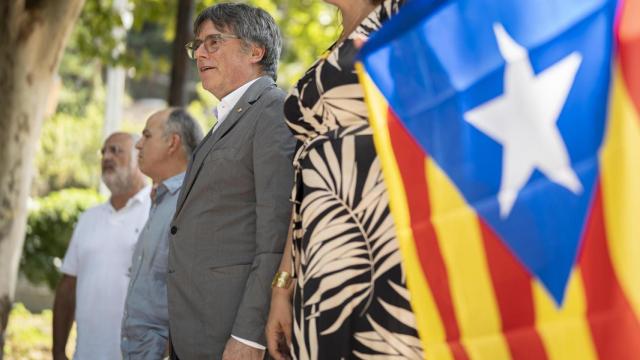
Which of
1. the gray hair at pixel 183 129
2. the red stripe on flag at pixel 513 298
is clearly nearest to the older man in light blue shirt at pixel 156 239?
the gray hair at pixel 183 129

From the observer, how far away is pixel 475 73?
2766 millimetres

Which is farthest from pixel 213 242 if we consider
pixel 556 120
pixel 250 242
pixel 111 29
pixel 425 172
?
pixel 111 29

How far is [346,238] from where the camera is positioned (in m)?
3.23

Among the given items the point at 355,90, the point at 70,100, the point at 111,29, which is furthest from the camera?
the point at 70,100

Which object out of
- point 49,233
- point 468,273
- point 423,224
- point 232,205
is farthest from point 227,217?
point 49,233

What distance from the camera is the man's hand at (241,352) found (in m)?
→ 3.93

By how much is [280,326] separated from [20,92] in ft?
17.8

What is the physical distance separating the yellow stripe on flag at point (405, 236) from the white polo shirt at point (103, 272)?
3910 mm

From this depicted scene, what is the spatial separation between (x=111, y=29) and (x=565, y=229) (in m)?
11.2

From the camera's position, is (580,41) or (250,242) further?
(250,242)

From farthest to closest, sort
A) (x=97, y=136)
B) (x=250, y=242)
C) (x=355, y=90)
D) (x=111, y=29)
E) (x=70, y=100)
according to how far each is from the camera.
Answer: (x=70, y=100) → (x=97, y=136) → (x=111, y=29) → (x=250, y=242) → (x=355, y=90)

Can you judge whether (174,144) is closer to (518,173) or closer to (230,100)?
(230,100)

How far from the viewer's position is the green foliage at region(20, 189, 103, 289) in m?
17.9

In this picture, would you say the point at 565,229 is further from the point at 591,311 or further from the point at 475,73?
the point at 475,73
